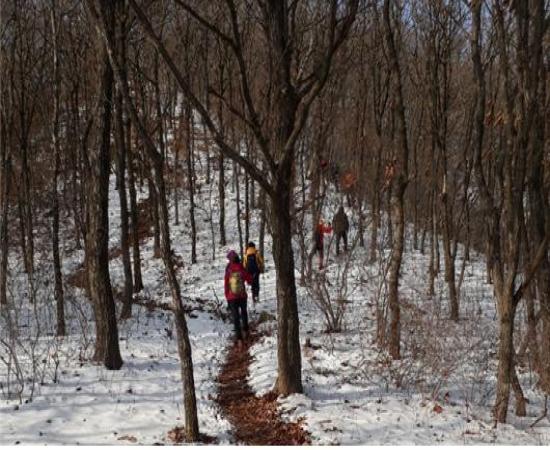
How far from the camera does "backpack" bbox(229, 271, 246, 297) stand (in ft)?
35.3

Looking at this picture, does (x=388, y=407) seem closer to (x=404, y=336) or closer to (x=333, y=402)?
(x=333, y=402)

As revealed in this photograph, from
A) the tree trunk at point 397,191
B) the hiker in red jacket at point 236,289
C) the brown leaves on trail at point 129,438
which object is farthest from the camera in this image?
the hiker in red jacket at point 236,289

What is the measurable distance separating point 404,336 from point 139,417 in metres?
6.15

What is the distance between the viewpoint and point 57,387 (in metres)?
7.07

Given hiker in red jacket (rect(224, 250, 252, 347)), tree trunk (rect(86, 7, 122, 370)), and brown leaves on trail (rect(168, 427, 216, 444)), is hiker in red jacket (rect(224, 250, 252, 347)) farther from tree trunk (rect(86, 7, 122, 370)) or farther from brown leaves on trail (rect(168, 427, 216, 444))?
brown leaves on trail (rect(168, 427, 216, 444))

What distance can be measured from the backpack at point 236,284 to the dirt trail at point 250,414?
1.84m

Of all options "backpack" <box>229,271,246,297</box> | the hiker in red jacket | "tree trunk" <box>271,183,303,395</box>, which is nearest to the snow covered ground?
"tree trunk" <box>271,183,303,395</box>

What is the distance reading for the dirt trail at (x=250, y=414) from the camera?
6.19 metres

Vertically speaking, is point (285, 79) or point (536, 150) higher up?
point (285, 79)

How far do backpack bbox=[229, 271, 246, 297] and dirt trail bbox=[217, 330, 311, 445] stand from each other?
1839 mm

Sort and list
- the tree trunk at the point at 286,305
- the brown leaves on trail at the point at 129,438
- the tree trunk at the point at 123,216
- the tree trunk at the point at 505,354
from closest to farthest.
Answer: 1. the brown leaves on trail at the point at 129,438
2. the tree trunk at the point at 505,354
3. the tree trunk at the point at 286,305
4. the tree trunk at the point at 123,216

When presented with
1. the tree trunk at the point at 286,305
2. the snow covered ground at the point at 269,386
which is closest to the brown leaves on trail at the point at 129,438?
the snow covered ground at the point at 269,386

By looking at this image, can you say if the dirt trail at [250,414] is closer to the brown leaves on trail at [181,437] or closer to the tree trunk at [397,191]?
the brown leaves on trail at [181,437]

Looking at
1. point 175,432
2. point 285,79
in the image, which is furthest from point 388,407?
point 285,79
